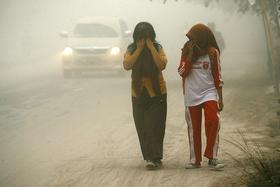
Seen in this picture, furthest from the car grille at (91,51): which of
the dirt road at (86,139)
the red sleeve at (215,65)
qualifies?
the red sleeve at (215,65)

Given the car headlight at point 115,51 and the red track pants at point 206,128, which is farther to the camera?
the car headlight at point 115,51

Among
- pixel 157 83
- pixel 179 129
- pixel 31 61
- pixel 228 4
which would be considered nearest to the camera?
pixel 157 83

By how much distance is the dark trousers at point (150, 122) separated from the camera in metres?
9.37

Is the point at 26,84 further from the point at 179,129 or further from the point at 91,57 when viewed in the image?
the point at 179,129

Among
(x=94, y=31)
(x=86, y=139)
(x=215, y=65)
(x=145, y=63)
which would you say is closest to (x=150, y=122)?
(x=145, y=63)

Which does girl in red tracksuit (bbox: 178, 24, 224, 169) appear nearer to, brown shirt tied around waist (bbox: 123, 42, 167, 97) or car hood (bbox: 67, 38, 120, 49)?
brown shirt tied around waist (bbox: 123, 42, 167, 97)

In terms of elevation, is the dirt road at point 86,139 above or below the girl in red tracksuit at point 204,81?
below

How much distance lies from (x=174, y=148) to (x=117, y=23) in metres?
14.8

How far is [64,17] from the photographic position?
6034 centimetres

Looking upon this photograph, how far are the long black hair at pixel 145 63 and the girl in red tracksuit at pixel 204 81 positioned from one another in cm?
41

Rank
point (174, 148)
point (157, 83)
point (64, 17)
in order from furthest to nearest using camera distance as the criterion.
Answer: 1. point (64, 17)
2. point (174, 148)
3. point (157, 83)

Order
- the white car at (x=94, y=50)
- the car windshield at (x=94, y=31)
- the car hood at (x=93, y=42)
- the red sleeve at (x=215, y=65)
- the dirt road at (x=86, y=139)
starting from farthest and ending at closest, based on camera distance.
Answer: the car windshield at (x=94, y=31), the car hood at (x=93, y=42), the white car at (x=94, y=50), the dirt road at (x=86, y=139), the red sleeve at (x=215, y=65)

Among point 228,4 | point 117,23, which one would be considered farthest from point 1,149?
point 228,4

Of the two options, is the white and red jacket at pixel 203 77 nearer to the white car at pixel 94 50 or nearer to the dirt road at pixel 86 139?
the dirt road at pixel 86 139
